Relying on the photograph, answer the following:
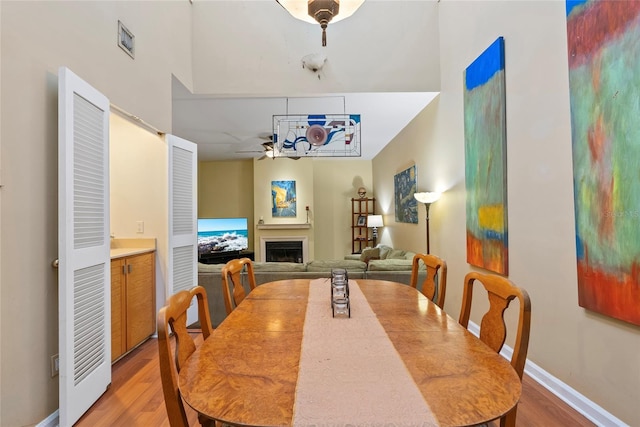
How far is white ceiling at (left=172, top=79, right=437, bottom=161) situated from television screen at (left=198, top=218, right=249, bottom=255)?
2.10 meters

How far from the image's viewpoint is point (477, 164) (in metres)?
3.01

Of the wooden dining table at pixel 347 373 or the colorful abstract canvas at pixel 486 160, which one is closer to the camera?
the wooden dining table at pixel 347 373

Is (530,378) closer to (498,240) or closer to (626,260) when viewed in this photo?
(498,240)

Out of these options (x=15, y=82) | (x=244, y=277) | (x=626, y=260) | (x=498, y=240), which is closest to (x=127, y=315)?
(x=244, y=277)

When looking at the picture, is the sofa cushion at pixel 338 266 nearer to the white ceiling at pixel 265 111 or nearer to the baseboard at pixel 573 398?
the baseboard at pixel 573 398

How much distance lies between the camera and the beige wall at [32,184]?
163cm

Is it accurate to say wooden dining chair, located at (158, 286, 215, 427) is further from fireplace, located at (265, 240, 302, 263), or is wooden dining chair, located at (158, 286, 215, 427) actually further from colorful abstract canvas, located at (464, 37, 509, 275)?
fireplace, located at (265, 240, 302, 263)

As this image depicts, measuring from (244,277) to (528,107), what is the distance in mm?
2843

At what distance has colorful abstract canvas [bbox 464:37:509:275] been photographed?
2.65 meters

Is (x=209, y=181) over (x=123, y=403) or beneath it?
over

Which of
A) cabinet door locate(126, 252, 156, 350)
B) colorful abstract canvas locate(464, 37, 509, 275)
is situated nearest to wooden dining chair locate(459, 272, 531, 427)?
colorful abstract canvas locate(464, 37, 509, 275)

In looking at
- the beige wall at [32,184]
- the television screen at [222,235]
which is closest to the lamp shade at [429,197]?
the beige wall at [32,184]

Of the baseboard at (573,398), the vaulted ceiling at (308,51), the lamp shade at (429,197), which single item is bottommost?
the baseboard at (573,398)

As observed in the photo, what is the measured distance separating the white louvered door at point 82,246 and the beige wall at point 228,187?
5.71m
